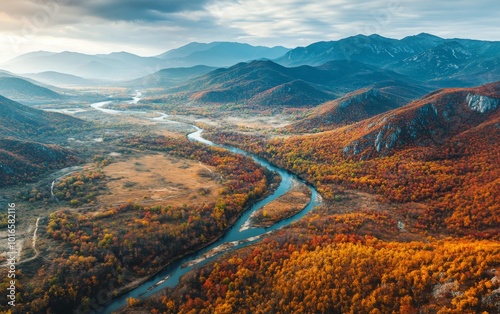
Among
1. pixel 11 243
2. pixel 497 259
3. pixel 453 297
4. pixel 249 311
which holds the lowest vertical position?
pixel 249 311

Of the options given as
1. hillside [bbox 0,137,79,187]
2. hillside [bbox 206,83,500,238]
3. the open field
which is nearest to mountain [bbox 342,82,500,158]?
hillside [bbox 206,83,500,238]

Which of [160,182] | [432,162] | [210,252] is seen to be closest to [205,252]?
[210,252]

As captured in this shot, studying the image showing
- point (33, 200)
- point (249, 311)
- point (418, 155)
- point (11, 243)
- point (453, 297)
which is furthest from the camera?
point (418, 155)

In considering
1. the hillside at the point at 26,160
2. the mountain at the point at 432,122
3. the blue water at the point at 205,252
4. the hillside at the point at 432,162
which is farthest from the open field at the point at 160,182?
the mountain at the point at 432,122

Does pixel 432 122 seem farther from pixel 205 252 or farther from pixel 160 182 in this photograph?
pixel 160 182

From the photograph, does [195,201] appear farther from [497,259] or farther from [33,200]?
[497,259]

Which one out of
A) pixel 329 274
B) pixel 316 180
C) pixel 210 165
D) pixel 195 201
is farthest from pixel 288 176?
pixel 329 274

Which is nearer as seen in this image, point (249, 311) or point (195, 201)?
point (249, 311)

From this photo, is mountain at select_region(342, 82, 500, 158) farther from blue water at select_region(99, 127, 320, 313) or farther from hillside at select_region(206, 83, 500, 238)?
blue water at select_region(99, 127, 320, 313)
